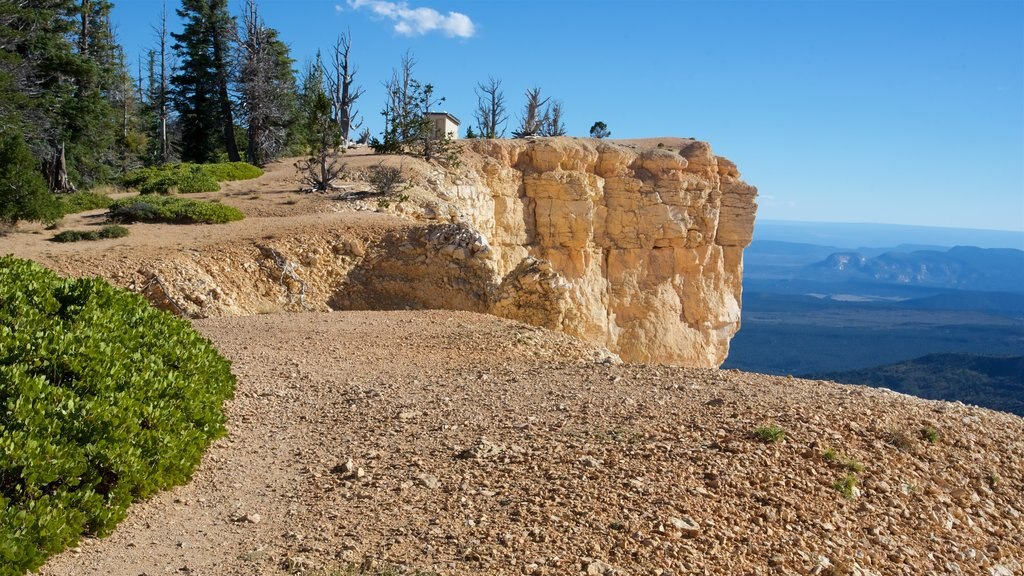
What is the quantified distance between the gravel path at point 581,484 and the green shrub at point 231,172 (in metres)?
17.6

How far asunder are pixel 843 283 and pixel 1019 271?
154 feet

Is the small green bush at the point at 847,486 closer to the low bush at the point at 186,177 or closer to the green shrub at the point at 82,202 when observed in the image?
the green shrub at the point at 82,202

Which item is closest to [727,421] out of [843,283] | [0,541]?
[0,541]

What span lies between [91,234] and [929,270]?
18071 centimetres

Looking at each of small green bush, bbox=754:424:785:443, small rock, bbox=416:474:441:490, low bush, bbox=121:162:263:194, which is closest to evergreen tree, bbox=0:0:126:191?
low bush, bbox=121:162:263:194

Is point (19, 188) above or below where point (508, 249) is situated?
above

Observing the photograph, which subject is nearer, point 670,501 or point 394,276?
point 670,501

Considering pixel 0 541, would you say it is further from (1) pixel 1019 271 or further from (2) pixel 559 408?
(1) pixel 1019 271

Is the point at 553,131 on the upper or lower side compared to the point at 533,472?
upper

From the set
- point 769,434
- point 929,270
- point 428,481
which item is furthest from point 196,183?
point 929,270

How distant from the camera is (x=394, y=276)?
1536 cm

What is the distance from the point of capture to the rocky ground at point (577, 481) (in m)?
4.46

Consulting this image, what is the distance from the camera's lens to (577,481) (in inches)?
210

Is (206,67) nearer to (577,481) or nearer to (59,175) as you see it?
(59,175)
